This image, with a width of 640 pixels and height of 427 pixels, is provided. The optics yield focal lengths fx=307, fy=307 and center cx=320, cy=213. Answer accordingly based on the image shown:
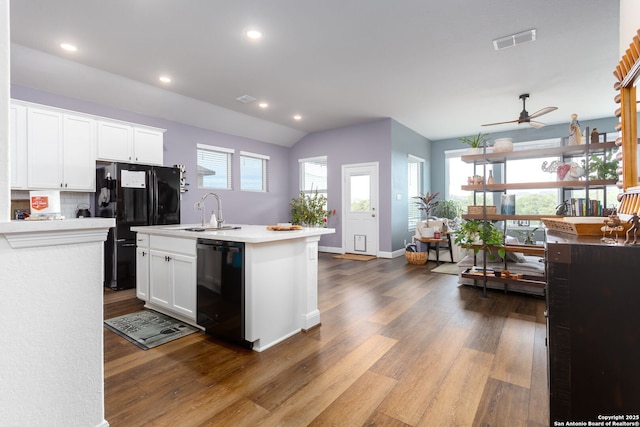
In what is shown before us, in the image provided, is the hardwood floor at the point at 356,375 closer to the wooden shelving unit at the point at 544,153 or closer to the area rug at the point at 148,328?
the area rug at the point at 148,328

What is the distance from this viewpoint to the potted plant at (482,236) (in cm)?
369

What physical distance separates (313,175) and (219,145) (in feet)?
7.84

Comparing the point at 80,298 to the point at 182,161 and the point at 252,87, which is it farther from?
the point at 182,161

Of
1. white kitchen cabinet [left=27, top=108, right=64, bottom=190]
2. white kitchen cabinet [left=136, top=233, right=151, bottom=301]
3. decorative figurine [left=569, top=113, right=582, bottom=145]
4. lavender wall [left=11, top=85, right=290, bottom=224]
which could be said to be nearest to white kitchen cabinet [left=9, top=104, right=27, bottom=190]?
white kitchen cabinet [left=27, top=108, right=64, bottom=190]

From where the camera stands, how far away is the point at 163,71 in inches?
160

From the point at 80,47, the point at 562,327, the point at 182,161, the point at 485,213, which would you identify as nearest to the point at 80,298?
the point at 562,327

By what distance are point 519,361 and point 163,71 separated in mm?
4900

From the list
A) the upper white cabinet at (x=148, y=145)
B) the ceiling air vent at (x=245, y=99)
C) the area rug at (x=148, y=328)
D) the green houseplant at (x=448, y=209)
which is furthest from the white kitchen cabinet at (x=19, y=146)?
the green houseplant at (x=448, y=209)

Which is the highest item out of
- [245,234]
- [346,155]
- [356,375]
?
[346,155]

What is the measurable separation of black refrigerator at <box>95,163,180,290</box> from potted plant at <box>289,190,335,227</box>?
3.26m

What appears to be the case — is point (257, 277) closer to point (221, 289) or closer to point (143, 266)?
point (221, 289)

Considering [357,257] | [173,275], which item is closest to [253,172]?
[357,257]

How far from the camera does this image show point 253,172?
717 centimetres

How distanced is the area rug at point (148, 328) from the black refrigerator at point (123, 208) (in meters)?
1.36
